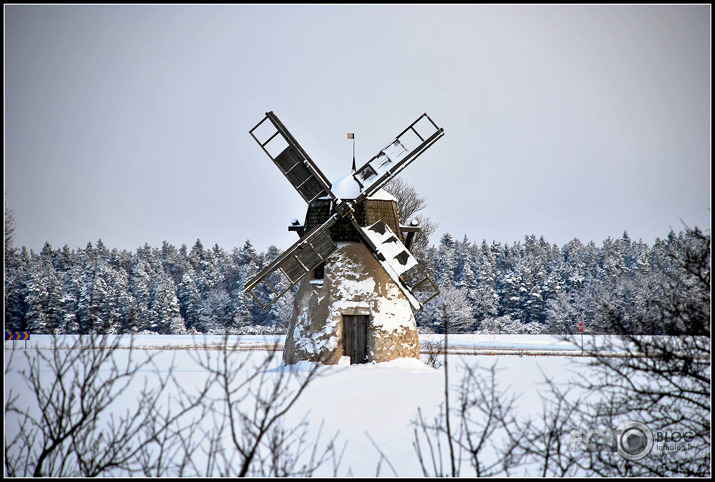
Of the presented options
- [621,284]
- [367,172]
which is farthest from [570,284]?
[367,172]

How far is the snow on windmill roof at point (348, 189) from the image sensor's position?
53.4 feet

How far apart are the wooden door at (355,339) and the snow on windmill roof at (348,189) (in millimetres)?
2996

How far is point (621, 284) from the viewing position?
5569 cm

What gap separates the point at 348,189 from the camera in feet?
53.9

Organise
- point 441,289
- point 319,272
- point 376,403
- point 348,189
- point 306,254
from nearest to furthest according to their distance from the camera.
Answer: point 376,403
point 306,254
point 319,272
point 348,189
point 441,289

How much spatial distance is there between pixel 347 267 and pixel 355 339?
1725 millimetres

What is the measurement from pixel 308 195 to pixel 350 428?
26.5 feet

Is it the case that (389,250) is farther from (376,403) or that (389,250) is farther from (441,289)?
(441,289)

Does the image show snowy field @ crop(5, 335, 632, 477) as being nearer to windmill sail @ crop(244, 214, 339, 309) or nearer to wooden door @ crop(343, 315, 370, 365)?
wooden door @ crop(343, 315, 370, 365)

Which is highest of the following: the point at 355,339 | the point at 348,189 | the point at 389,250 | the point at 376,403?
the point at 348,189

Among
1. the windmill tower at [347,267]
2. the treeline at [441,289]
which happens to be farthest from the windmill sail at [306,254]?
the treeline at [441,289]

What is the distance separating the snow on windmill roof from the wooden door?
300cm

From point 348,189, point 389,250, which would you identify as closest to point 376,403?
point 389,250

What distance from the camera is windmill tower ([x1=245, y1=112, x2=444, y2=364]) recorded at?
614 inches
